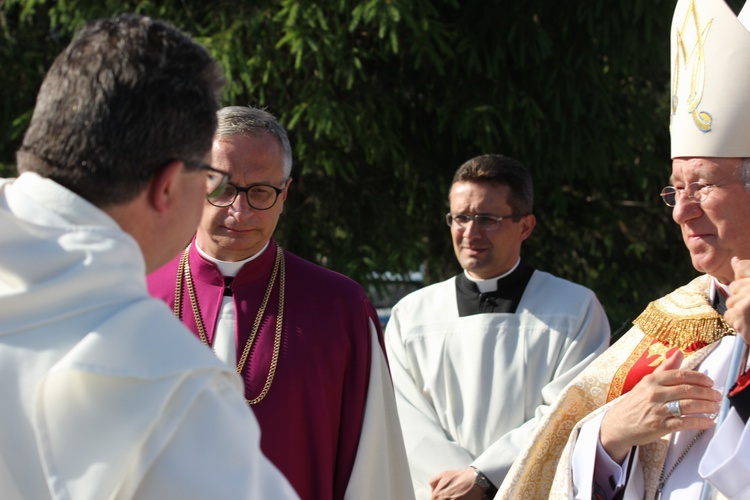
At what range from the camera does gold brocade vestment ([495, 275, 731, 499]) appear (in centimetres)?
304

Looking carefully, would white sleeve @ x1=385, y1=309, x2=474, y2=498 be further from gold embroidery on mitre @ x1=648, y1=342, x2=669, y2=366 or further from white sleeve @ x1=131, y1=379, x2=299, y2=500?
white sleeve @ x1=131, y1=379, x2=299, y2=500

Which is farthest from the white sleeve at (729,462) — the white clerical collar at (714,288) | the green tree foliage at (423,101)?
the green tree foliage at (423,101)

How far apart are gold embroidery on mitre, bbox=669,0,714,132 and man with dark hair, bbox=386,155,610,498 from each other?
1.41m

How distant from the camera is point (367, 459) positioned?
10.9 feet

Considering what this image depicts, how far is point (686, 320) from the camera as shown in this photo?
10.1 feet

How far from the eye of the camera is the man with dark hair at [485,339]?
4.36 meters

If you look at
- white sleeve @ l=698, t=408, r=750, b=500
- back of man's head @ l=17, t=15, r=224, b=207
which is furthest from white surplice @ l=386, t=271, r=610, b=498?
back of man's head @ l=17, t=15, r=224, b=207

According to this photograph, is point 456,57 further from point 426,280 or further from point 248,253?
point 248,253

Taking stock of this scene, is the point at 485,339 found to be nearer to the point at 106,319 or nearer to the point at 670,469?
the point at 670,469

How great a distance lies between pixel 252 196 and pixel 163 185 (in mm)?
1804

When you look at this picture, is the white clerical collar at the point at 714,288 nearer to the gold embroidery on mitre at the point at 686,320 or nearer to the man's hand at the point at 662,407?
the gold embroidery on mitre at the point at 686,320

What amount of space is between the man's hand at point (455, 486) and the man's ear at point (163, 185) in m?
2.68

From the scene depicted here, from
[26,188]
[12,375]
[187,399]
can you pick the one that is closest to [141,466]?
[187,399]

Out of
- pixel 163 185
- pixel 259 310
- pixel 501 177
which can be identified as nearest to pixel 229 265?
pixel 259 310
